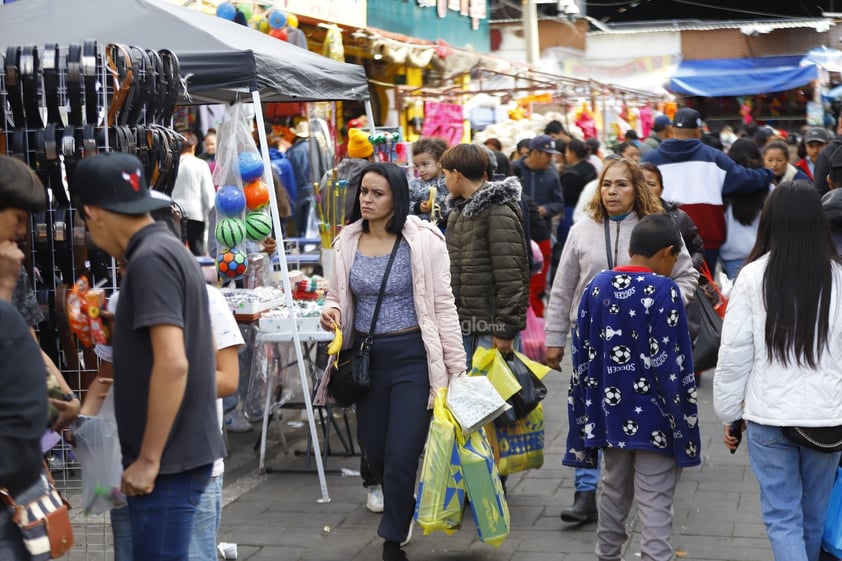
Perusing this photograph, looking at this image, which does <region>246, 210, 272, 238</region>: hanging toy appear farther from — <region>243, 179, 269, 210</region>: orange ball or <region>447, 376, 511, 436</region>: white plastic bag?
<region>447, 376, 511, 436</region>: white plastic bag

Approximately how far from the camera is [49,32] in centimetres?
690

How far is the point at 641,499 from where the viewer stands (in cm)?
493

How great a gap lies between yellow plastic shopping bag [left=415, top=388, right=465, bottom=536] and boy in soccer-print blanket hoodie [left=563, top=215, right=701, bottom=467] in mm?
734

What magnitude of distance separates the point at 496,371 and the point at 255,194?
2.34 meters

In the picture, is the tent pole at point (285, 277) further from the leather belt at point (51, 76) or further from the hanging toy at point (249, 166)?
the leather belt at point (51, 76)

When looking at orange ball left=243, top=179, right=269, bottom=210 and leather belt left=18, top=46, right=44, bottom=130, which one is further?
orange ball left=243, top=179, right=269, bottom=210

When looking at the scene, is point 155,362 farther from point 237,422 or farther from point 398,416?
point 237,422

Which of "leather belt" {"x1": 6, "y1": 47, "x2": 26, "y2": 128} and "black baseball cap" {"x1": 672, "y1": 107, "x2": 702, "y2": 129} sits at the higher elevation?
"leather belt" {"x1": 6, "y1": 47, "x2": 26, "y2": 128}

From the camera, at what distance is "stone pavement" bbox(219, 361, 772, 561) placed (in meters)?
5.76

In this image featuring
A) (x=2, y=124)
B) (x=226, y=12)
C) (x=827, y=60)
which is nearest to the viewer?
(x=2, y=124)

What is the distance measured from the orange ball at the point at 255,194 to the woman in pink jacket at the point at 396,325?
2.14 metres

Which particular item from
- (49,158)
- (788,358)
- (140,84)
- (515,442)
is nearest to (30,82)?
(49,158)

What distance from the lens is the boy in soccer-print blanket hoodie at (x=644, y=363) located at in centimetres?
484

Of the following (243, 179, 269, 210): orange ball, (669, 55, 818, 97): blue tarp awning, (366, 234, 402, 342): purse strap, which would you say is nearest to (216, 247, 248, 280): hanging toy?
(243, 179, 269, 210): orange ball
